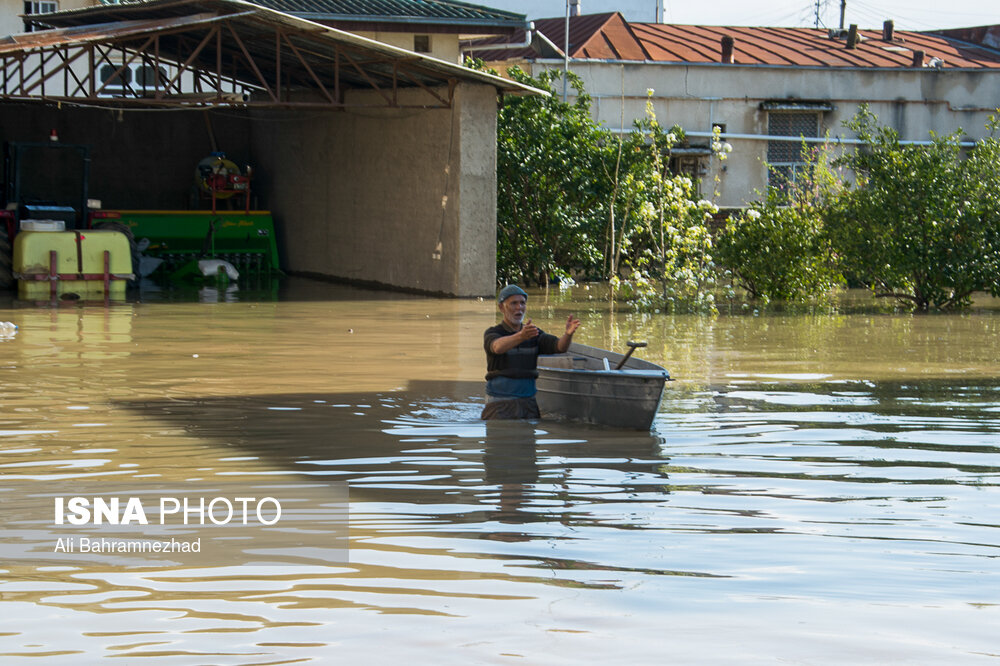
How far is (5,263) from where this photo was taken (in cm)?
2278

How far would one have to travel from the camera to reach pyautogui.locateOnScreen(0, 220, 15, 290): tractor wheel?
22734 millimetres

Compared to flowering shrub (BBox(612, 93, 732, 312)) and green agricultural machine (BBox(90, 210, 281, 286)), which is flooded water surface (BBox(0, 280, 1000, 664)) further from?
green agricultural machine (BBox(90, 210, 281, 286))

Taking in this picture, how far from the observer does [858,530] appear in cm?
638

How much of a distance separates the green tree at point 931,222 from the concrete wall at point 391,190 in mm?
6566

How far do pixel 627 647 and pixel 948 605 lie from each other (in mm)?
1483

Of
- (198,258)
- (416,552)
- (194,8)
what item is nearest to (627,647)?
(416,552)

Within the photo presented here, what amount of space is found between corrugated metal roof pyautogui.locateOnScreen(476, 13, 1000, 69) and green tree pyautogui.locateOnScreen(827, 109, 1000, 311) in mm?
12318

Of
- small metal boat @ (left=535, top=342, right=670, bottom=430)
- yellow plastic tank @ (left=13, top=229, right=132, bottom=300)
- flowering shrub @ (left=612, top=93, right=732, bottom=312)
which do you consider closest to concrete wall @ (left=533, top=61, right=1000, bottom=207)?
flowering shrub @ (left=612, top=93, right=732, bottom=312)

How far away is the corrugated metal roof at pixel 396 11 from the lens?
2441 centimetres

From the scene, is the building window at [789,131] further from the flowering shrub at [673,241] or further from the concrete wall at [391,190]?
the concrete wall at [391,190]

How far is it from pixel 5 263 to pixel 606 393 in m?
16.7

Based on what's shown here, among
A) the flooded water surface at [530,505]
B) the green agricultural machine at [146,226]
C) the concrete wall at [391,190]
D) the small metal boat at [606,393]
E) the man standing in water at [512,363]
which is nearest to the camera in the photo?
the flooded water surface at [530,505]

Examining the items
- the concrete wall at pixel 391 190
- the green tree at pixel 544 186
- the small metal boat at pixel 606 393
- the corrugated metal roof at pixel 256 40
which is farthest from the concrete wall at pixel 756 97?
the small metal boat at pixel 606 393

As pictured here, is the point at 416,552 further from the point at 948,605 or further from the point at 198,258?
the point at 198,258
